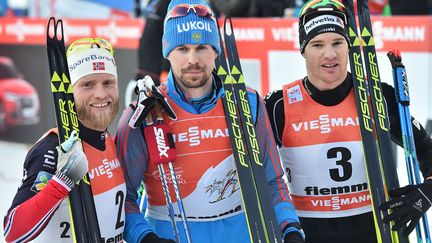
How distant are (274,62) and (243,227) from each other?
326cm

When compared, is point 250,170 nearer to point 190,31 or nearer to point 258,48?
point 190,31

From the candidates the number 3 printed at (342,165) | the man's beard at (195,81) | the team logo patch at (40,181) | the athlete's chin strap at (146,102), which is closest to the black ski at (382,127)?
the number 3 printed at (342,165)

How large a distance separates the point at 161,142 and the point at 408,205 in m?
1.10

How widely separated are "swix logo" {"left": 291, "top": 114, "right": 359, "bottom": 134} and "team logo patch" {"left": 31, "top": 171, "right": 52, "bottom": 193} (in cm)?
117

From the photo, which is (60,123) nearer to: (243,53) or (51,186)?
A: (51,186)

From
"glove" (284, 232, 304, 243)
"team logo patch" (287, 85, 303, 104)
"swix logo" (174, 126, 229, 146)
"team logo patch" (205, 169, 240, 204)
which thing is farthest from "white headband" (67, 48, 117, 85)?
"glove" (284, 232, 304, 243)

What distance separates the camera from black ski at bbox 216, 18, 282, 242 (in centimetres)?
319

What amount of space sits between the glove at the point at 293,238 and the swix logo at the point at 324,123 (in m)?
0.54

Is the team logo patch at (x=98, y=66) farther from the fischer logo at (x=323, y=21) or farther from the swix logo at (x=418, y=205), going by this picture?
the swix logo at (x=418, y=205)

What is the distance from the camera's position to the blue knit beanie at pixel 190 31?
3.25m

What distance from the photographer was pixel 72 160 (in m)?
2.86

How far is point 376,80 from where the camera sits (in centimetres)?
348

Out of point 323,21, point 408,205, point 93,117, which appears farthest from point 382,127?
point 93,117

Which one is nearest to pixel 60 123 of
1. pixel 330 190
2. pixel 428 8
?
pixel 330 190
